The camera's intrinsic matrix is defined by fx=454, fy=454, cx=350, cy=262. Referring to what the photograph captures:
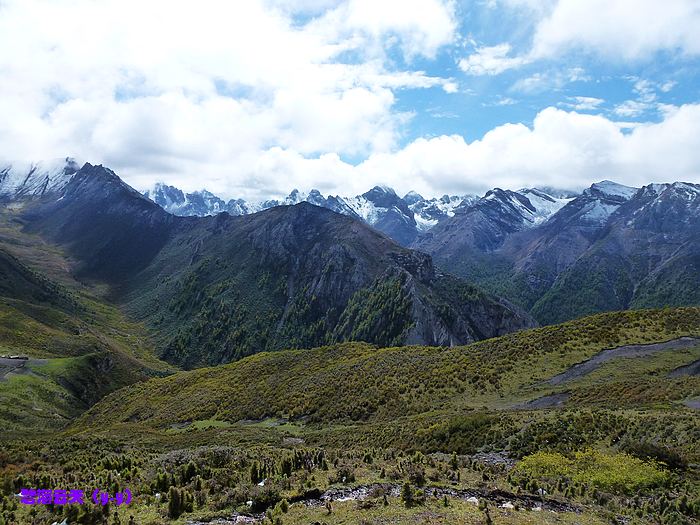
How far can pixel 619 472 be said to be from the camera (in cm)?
2327

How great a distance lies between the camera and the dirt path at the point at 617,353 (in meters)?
49.9

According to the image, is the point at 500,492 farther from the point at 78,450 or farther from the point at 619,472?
the point at 78,450

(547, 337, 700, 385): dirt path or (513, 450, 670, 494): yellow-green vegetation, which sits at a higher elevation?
(547, 337, 700, 385): dirt path

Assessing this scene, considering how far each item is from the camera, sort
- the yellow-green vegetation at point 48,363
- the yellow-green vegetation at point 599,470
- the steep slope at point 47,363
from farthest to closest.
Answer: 1. the steep slope at point 47,363
2. the yellow-green vegetation at point 48,363
3. the yellow-green vegetation at point 599,470

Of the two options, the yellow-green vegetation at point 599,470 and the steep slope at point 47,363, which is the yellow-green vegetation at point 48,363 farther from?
the yellow-green vegetation at point 599,470

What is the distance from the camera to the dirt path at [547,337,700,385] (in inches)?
1964

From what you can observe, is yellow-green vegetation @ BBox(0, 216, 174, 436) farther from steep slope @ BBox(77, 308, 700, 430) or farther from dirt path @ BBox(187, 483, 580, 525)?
dirt path @ BBox(187, 483, 580, 525)

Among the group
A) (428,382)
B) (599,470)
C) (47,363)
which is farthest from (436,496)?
(47,363)

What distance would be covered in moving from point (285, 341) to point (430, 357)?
134557 millimetres

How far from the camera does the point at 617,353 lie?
52.8m

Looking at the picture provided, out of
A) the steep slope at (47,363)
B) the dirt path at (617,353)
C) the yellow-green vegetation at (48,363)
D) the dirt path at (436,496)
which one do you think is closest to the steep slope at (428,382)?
the dirt path at (617,353)

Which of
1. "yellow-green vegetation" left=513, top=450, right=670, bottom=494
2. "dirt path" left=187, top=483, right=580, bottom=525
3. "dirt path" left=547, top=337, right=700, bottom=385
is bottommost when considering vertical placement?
"yellow-green vegetation" left=513, top=450, right=670, bottom=494

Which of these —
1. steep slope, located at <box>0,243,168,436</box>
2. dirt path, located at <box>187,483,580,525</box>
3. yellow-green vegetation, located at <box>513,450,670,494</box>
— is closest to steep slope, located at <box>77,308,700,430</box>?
steep slope, located at <box>0,243,168,436</box>

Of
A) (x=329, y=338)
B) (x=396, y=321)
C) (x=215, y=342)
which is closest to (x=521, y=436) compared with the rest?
(x=396, y=321)
